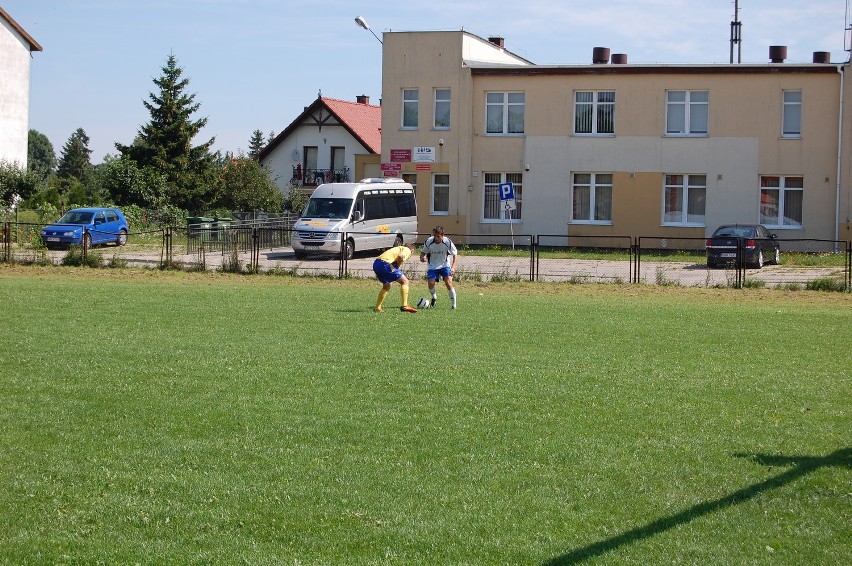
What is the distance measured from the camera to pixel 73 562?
6.39 meters

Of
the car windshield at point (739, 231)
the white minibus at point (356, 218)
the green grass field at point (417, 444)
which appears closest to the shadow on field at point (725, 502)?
the green grass field at point (417, 444)

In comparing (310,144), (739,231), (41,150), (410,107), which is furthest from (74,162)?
(739,231)

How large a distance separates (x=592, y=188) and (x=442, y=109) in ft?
24.2

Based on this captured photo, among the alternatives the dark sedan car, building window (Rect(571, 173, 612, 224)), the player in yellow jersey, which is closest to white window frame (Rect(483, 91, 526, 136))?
building window (Rect(571, 173, 612, 224))

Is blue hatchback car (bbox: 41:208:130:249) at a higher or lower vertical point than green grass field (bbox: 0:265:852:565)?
higher

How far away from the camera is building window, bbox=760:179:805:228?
42.8 meters

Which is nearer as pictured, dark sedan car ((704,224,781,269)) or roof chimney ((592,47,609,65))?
dark sedan car ((704,224,781,269))

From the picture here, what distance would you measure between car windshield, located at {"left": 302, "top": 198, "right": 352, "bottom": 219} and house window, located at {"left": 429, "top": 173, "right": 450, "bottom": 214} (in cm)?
887

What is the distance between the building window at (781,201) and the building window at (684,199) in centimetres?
240

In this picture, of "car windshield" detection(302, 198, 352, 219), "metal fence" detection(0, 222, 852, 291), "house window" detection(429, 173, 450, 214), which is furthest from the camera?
"house window" detection(429, 173, 450, 214)

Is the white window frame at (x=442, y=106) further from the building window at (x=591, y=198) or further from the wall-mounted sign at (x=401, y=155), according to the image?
the building window at (x=591, y=198)

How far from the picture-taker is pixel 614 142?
146ft

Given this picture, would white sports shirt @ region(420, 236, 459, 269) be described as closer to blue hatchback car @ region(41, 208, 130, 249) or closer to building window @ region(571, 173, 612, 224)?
blue hatchback car @ region(41, 208, 130, 249)

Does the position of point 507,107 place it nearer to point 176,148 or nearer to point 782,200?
point 782,200
